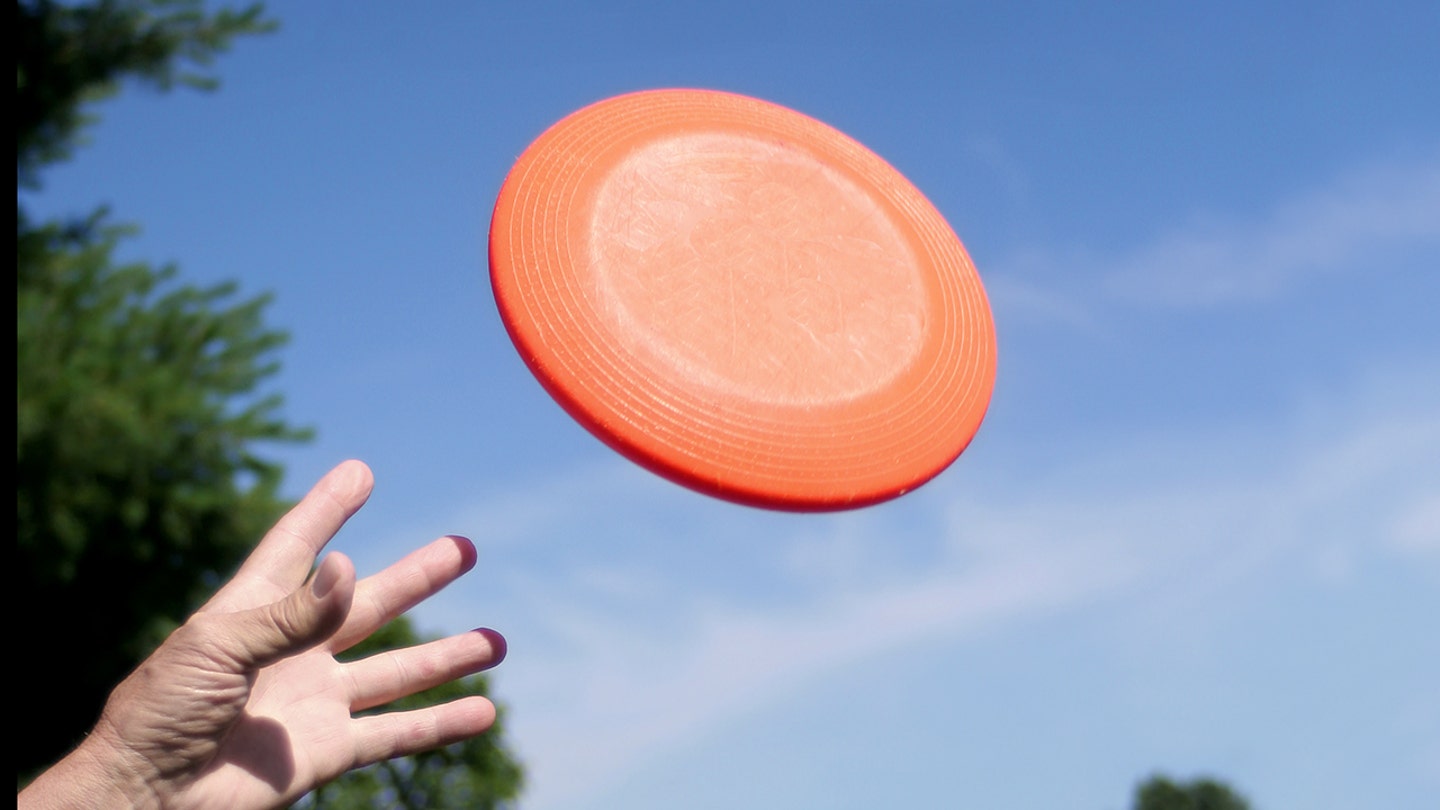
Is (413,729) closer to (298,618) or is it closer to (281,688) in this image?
(281,688)

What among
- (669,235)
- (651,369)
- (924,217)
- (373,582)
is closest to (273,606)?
(373,582)

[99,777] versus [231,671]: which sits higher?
[231,671]

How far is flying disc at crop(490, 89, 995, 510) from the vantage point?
7.67 ft

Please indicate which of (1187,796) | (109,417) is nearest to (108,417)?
(109,417)

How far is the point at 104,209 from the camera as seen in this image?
7.79 meters

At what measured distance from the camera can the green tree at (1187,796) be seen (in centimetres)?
2162

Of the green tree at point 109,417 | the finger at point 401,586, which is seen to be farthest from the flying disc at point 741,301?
the green tree at point 109,417

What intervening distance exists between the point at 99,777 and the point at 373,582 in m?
0.57

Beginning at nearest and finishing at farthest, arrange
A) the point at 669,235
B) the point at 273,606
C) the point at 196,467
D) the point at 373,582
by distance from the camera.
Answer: the point at 273,606 < the point at 373,582 < the point at 669,235 < the point at 196,467


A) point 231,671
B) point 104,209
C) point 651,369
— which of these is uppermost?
point 104,209

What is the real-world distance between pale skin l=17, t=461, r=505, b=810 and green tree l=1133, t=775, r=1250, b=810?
2243 centimetres

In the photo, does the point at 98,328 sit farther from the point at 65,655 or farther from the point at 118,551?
the point at 65,655

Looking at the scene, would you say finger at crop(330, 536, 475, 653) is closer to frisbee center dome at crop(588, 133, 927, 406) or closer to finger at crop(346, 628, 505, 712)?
finger at crop(346, 628, 505, 712)

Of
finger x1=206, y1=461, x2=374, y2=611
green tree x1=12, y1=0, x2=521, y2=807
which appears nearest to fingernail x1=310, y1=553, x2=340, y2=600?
finger x1=206, y1=461, x2=374, y2=611
